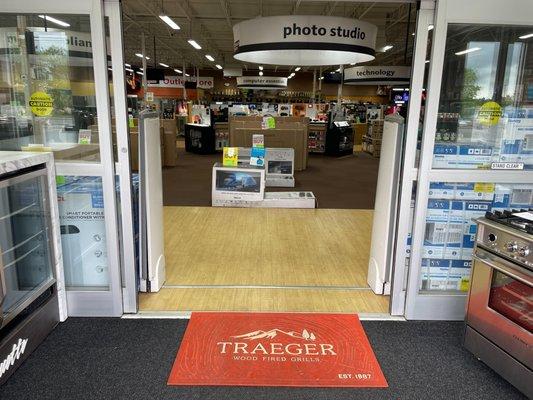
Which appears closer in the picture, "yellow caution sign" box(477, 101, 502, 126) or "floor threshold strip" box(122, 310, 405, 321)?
"yellow caution sign" box(477, 101, 502, 126)

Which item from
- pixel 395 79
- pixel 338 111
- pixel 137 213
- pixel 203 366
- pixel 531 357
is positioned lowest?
pixel 203 366

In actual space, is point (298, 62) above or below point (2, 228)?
above

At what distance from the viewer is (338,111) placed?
14.4 meters

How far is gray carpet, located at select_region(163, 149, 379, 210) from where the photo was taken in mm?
7067

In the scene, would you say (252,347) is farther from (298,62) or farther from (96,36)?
(298,62)

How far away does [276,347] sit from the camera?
2648mm

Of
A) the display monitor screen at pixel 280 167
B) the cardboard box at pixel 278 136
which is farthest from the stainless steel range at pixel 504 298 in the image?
the cardboard box at pixel 278 136

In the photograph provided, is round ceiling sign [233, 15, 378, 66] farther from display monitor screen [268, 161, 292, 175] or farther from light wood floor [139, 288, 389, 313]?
display monitor screen [268, 161, 292, 175]

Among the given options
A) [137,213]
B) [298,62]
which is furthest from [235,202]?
[137,213]

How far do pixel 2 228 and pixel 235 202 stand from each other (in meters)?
4.01

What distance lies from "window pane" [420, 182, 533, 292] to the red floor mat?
75 centimetres

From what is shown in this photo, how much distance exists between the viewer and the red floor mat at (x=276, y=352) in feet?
7.75

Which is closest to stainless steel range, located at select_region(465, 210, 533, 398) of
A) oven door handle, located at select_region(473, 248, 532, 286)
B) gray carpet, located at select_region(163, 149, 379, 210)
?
oven door handle, located at select_region(473, 248, 532, 286)

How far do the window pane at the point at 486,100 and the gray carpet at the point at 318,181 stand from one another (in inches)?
147
